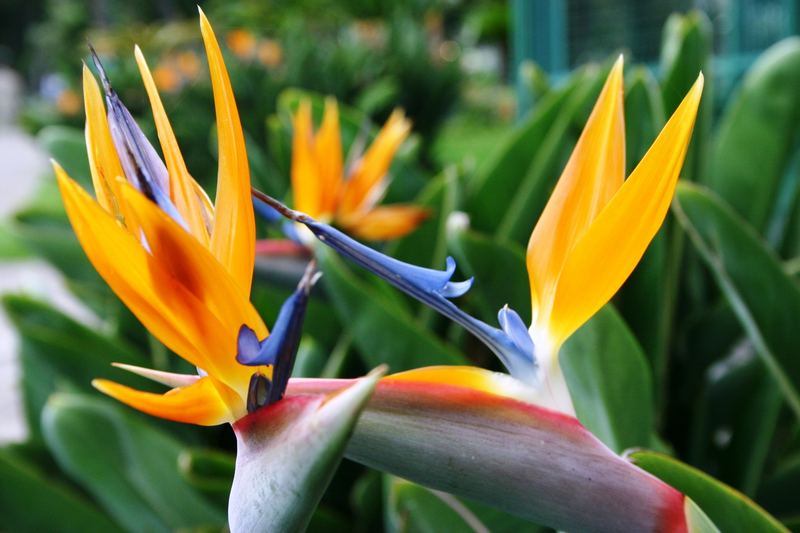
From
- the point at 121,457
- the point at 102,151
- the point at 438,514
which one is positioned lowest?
the point at 121,457

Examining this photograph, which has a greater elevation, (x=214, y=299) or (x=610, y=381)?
(x=214, y=299)

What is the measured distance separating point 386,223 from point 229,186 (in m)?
0.54

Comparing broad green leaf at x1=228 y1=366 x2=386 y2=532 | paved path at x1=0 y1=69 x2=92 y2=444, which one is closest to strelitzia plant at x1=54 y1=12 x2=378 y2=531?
broad green leaf at x1=228 y1=366 x2=386 y2=532

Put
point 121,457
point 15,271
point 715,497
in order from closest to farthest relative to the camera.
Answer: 1. point 715,497
2. point 121,457
3. point 15,271

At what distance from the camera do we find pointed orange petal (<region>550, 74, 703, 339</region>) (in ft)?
0.80

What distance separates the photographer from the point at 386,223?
793 millimetres

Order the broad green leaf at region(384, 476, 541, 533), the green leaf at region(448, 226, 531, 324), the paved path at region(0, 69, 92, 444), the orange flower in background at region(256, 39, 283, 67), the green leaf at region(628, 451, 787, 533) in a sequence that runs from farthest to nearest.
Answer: the orange flower in background at region(256, 39, 283, 67)
the paved path at region(0, 69, 92, 444)
the green leaf at region(448, 226, 531, 324)
the broad green leaf at region(384, 476, 541, 533)
the green leaf at region(628, 451, 787, 533)

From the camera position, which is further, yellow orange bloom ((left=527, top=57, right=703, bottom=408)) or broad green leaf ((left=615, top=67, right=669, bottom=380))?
broad green leaf ((left=615, top=67, right=669, bottom=380))

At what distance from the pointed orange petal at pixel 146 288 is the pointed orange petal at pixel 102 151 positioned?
0.07ft

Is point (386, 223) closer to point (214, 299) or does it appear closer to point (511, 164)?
point (511, 164)

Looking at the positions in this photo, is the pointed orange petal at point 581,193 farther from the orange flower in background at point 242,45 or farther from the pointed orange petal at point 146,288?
the orange flower in background at point 242,45

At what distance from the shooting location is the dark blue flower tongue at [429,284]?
0.84 ft

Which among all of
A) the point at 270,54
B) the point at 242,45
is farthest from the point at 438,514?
the point at 242,45

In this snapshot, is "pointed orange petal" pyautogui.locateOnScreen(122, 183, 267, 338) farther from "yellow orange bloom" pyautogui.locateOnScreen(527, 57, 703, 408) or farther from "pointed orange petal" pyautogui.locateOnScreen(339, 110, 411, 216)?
"pointed orange petal" pyautogui.locateOnScreen(339, 110, 411, 216)
